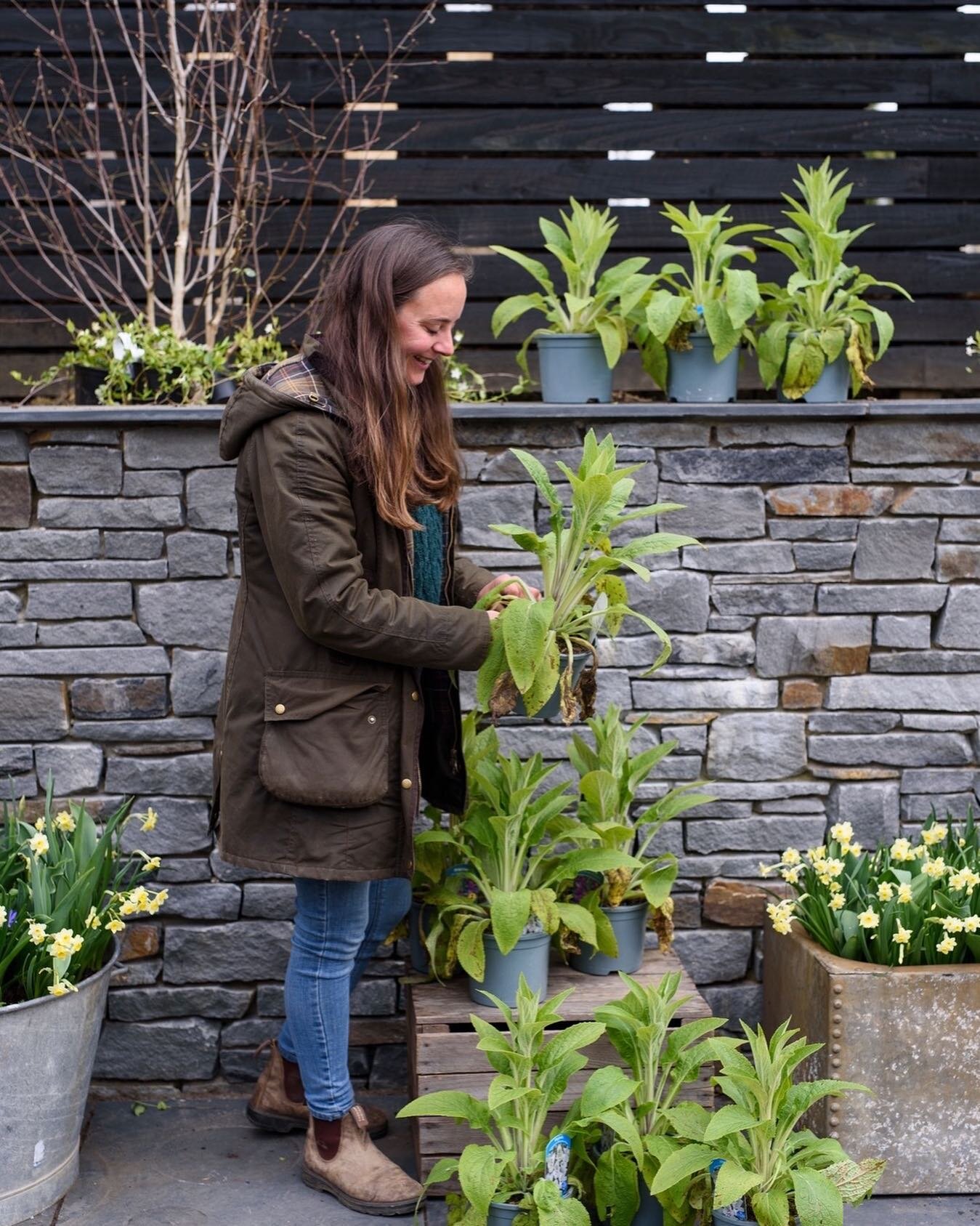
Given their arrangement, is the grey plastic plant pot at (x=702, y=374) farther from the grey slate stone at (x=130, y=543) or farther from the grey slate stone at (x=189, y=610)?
the grey slate stone at (x=130, y=543)

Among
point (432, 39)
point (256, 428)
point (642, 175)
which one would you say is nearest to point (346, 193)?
point (432, 39)

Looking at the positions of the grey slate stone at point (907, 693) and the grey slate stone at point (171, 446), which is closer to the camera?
the grey slate stone at point (171, 446)

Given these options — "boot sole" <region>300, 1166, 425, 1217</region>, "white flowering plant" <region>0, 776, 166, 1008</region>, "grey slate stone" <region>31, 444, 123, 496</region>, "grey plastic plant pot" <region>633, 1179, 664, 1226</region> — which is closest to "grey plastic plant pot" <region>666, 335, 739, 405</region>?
"grey slate stone" <region>31, 444, 123, 496</region>

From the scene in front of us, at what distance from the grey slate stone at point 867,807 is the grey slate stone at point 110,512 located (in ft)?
5.70

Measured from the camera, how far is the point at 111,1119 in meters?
3.23

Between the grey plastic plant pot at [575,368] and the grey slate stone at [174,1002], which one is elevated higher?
the grey plastic plant pot at [575,368]

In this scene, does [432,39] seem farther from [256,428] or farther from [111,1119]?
[111,1119]

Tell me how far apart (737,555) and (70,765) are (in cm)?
167

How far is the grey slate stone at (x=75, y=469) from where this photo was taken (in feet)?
10.5

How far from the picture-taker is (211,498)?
3217 mm

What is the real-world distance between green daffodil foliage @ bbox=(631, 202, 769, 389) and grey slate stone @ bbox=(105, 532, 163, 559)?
126cm

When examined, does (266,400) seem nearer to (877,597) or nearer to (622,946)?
(622,946)

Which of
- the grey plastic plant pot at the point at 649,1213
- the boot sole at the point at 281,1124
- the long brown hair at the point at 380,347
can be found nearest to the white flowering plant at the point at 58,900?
the boot sole at the point at 281,1124

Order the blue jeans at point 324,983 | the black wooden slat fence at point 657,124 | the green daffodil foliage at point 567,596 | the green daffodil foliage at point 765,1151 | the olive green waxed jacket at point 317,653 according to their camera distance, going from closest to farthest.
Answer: the green daffodil foliage at point 765,1151 → the olive green waxed jacket at point 317,653 → the green daffodil foliage at point 567,596 → the blue jeans at point 324,983 → the black wooden slat fence at point 657,124
